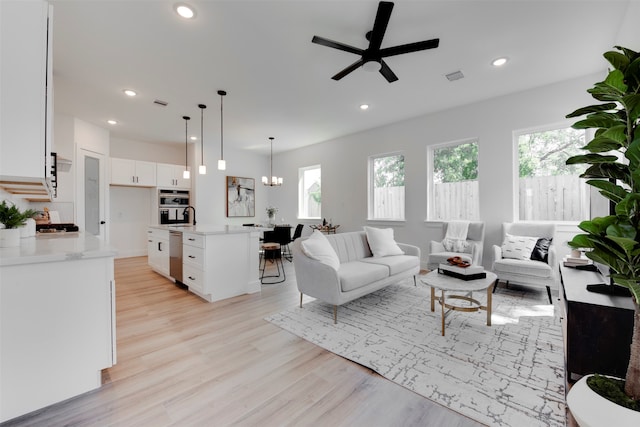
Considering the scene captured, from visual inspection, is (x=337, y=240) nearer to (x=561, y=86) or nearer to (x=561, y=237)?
(x=561, y=237)

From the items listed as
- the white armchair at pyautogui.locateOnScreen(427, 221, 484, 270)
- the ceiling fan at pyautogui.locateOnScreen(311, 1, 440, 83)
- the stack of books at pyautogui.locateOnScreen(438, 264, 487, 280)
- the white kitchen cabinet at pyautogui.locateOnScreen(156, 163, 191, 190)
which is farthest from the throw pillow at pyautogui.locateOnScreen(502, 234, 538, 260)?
the white kitchen cabinet at pyautogui.locateOnScreen(156, 163, 191, 190)

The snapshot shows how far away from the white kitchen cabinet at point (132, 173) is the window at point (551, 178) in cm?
751

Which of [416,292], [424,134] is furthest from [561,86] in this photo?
A: [416,292]

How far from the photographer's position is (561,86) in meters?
3.74

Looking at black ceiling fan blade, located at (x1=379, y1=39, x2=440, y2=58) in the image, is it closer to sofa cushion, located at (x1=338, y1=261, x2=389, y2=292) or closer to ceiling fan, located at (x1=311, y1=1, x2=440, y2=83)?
ceiling fan, located at (x1=311, y1=1, x2=440, y2=83)

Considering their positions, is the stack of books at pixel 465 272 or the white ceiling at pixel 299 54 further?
the stack of books at pixel 465 272

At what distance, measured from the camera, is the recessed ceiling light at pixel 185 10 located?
2.29 metres

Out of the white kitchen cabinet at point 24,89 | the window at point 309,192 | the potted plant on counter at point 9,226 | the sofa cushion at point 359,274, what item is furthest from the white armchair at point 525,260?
the potted plant on counter at point 9,226

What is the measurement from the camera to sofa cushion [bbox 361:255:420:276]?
3371 mm

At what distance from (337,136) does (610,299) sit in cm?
557

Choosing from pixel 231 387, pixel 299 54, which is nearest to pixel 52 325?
pixel 231 387

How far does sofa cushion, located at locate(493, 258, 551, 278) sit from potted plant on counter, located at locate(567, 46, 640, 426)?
265 centimetres

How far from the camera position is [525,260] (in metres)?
3.53

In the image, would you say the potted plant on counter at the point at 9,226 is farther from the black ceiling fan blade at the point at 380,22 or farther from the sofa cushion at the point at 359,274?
the black ceiling fan blade at the point at 380,22
